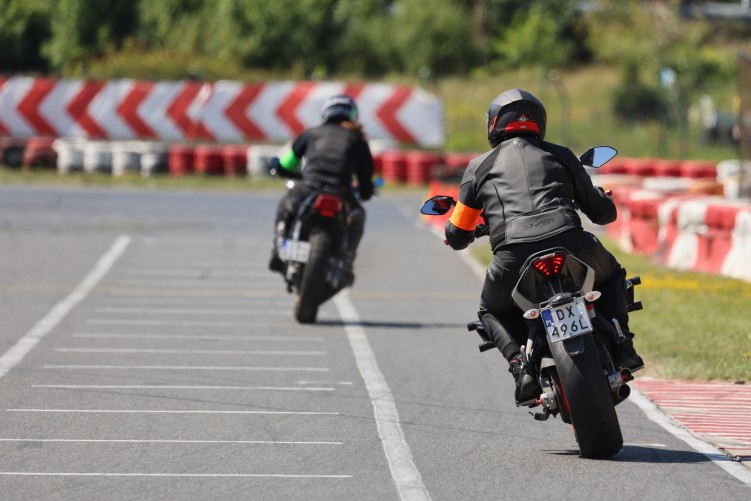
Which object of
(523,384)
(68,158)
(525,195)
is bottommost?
(68,158)

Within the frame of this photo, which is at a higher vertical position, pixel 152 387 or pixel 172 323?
pixel 152 387

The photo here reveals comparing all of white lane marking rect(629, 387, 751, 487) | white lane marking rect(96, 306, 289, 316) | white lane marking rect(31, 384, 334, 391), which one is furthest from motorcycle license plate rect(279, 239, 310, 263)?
white lane marking rect(629, 387, 751, 487)

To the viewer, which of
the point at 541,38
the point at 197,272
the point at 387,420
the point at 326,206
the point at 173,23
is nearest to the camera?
the point at 387,420

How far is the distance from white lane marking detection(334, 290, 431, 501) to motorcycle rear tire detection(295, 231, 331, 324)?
31 centimetres

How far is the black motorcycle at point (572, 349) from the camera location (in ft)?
24.5

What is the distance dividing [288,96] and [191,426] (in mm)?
29351

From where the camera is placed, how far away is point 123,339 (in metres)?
12.1

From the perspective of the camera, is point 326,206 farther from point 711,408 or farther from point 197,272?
point 711,408

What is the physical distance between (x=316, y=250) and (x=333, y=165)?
0.77 metres

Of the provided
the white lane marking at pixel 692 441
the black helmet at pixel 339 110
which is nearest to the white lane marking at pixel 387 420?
the white lane marking at pixel 692 441

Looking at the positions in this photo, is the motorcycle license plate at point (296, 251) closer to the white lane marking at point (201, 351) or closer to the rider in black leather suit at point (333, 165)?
the rider in black leather suit at point (333, 165)

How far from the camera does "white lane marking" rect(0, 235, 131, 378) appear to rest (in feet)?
35.6

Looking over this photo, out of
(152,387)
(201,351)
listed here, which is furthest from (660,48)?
(152,387)

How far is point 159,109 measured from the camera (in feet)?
124
